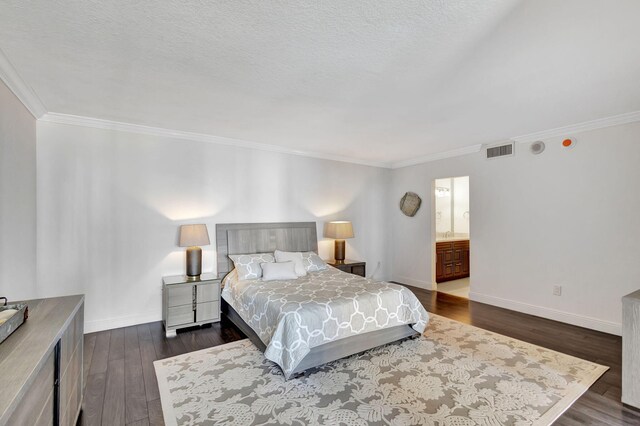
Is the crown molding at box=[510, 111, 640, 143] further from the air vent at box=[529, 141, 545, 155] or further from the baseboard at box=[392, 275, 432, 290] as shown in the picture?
the baseboard at box=[392, 275, 432, 290]

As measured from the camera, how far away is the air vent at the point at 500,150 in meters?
4.37

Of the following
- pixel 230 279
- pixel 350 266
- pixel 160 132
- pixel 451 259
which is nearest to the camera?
pixel 160 132

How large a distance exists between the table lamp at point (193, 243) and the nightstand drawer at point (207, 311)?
0.35 meters

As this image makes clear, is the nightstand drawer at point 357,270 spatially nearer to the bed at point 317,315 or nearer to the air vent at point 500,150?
the bed at point 317,315

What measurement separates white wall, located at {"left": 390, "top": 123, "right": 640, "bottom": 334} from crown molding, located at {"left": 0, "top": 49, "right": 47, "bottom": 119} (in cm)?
551

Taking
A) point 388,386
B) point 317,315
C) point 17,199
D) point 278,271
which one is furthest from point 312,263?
point 17,199

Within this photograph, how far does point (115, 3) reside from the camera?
1595mm

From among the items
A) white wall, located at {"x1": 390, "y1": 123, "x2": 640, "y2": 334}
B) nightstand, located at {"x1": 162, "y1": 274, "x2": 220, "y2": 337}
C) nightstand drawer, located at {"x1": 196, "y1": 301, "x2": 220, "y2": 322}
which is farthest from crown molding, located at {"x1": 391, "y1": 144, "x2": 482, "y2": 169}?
nightstand drawer, located at {"x1": 196, "y1": 301, "x2": 220, "y2": 322}

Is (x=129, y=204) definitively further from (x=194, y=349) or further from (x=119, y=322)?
(x=194, y=349)

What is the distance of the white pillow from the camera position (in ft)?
12.3

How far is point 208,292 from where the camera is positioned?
367 centimetres

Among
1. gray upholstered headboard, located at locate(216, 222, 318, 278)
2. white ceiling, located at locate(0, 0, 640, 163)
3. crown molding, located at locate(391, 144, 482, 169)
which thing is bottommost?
gray upholstered headboard, located at locate(216, 222, 318, 278)

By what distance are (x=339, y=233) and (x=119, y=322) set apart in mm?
3278

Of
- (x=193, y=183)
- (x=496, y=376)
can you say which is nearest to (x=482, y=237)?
(x=496, y=376)
